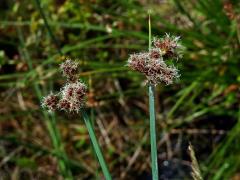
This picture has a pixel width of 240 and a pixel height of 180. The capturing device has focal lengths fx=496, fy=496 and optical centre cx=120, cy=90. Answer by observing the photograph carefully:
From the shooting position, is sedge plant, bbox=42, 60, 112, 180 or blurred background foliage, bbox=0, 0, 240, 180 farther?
blurred background foliage, bbox=0, 0, 240, 180

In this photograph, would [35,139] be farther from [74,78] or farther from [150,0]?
[74,78]

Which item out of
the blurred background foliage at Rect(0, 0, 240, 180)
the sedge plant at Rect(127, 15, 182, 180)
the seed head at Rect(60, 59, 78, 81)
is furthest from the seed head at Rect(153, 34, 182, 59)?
the blurred background foliage at Rect(0, 0, 240, 180)

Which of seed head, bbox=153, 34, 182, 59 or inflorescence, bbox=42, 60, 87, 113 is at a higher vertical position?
seed head, bbox=153, 34, 182, 59

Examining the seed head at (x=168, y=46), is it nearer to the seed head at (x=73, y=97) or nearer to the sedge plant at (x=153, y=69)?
the sedge plant at (x=153, y=69)

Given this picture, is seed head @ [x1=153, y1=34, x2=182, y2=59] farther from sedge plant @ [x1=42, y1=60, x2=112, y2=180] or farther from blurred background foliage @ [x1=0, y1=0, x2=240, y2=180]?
blurred background foliage @ [x1=0, y1=0, x2=240, y2=180]

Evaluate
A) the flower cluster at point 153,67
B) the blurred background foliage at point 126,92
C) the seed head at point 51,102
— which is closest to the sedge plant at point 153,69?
the flower cluster at point 153,67
